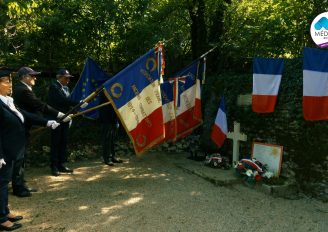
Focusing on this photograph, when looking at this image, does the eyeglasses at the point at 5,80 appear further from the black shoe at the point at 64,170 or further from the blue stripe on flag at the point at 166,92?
the blue stripe on flag at the point at 166,92

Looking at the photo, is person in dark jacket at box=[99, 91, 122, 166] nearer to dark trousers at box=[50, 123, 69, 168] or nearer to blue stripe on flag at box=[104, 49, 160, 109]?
dark trousers at box=[50, 123, 69, 168]

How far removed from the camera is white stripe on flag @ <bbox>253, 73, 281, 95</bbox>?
6.15 metres

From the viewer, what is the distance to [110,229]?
4.06m

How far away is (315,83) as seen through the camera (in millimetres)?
5336

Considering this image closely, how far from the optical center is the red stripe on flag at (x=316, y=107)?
17.3ft

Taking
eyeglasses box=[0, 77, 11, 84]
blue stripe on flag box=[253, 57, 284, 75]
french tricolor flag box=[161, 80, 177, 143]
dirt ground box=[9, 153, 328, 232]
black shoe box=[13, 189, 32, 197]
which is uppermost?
blue stripe on flag box=[253, 57, 284, 75]

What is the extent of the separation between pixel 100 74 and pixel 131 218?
424 cm

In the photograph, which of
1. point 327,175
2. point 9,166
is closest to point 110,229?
point 9,166

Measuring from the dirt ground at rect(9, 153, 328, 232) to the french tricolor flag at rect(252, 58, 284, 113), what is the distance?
5.37 ft

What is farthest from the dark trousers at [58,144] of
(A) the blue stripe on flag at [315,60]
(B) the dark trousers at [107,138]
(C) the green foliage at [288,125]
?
(A) the blue stripe on flag at [315,60]

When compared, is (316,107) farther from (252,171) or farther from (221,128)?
(221,128)

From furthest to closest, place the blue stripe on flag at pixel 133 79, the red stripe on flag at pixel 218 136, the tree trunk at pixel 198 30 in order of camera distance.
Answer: the tree trunk at pixel 198 30 < the red stripe on flag at pixel 218 136 < the blue stripe on flag at pixel 133 79

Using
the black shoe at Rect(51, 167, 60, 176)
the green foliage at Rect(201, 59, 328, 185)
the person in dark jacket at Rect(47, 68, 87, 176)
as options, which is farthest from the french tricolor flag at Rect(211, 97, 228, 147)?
the black shoe at Rect(51, 167, 60, 176)

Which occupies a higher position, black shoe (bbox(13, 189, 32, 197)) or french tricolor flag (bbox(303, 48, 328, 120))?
french tricolor flag (bbox(303, 48, 328, 120))
